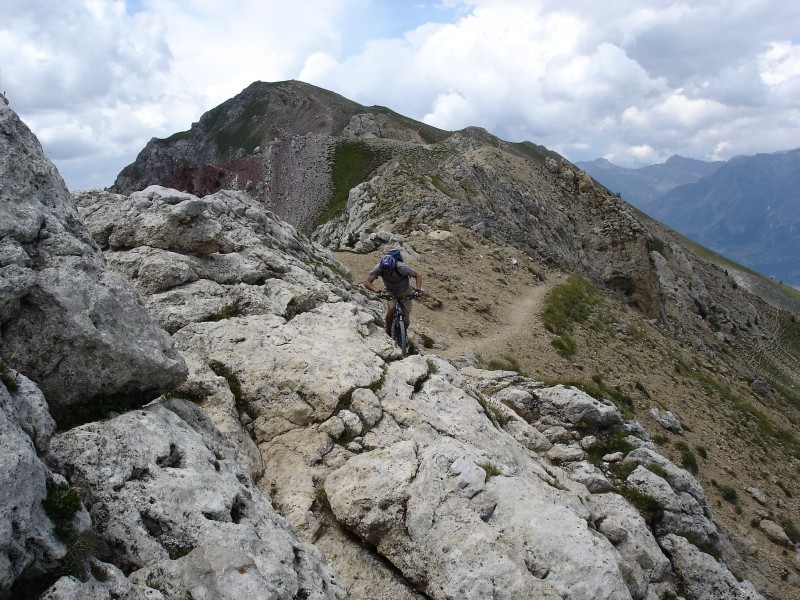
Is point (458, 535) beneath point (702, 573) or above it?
above

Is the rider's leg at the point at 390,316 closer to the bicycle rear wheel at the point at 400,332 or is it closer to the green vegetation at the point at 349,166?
the bicycle rear wheel at the point at 400,332

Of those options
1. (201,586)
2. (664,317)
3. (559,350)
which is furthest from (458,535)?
(664,317)

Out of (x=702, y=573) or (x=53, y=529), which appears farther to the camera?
(x=702, y=573)

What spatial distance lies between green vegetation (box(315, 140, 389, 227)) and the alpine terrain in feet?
208

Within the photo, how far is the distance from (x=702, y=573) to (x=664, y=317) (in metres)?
47.0

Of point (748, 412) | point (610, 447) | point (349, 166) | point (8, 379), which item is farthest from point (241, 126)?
point (8, 379)

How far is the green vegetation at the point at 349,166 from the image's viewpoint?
85.6 m

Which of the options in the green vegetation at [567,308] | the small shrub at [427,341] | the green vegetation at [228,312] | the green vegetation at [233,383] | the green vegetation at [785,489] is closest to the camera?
the green vegetation at [233,383]

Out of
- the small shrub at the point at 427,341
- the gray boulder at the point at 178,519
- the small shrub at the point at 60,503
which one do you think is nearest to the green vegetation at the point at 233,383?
the gray boulder at the point at 178,519

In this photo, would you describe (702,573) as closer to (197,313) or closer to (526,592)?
(526,592)

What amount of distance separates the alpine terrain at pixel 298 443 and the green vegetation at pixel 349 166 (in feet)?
208

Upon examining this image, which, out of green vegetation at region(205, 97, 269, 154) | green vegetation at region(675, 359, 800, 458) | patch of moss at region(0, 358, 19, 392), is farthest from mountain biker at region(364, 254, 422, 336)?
green vegetation at region(205, 97, 269, 154)

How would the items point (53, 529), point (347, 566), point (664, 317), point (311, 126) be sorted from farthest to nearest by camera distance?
point (311, 126) → point (664, 317) → point (347, 566) → point (53, 529)

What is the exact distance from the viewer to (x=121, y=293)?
7551mm
